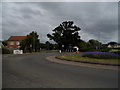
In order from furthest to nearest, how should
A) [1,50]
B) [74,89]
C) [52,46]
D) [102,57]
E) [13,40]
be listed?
[52,46] < [13,40] < [1,50] < [102,57] < [74,89]

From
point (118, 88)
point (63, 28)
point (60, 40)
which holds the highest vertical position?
point (63, 28)

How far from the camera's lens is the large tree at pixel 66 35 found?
60.7 metres

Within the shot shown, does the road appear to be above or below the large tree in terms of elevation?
below

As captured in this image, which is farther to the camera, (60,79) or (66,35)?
(66,35)

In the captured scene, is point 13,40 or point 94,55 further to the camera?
point 13,40

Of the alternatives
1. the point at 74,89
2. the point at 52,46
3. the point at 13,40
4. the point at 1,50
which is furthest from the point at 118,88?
the point at 52,46

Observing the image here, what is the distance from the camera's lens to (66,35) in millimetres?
61875

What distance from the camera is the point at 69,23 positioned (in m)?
65.4

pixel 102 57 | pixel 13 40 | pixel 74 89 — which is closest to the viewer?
pixel 74 89

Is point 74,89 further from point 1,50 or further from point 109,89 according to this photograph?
point 1,50

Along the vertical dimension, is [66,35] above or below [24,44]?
above

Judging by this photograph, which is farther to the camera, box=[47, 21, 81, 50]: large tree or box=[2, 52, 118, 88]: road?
box=[47, 21, 81, 50]: large tree

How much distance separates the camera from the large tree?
60.7 metres

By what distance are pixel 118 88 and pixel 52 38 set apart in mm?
58249
